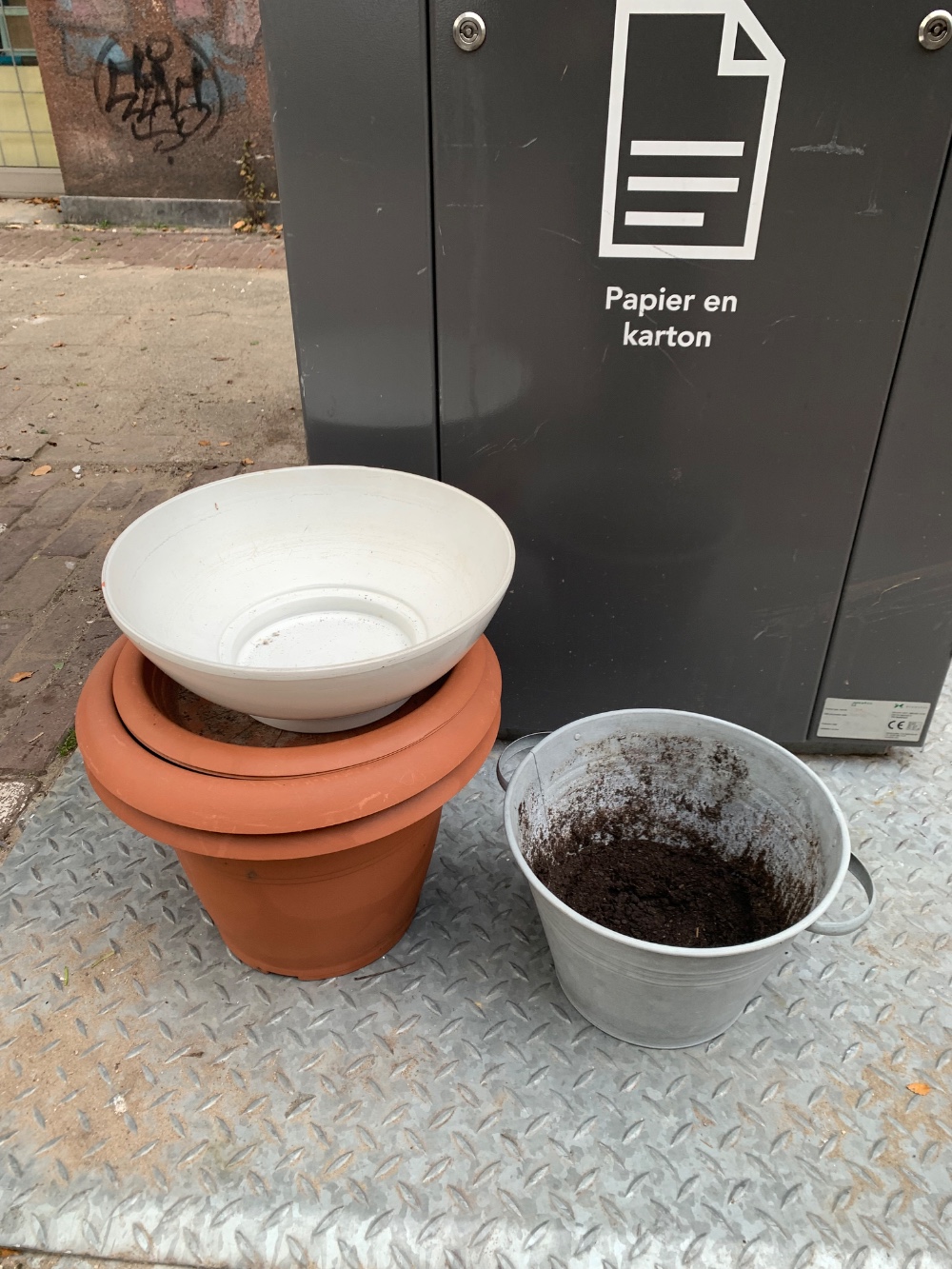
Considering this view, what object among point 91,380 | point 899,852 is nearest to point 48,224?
point 91,380

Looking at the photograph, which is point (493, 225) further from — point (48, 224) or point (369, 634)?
point (48, 224)

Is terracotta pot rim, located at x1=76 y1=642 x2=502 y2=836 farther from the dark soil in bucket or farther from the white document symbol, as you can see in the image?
the white document symbol

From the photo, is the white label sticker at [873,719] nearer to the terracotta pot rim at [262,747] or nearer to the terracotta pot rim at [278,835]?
the terracotta pot rim at [262,747]

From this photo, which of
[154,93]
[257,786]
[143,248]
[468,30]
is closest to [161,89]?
[154,93]

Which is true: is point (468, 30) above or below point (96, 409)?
above

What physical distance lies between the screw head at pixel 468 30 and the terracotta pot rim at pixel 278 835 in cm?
126

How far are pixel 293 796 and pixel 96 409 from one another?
3627mm

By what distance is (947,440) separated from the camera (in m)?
1.84

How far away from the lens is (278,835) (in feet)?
4.33

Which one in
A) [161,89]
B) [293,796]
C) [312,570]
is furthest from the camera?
[161,89]

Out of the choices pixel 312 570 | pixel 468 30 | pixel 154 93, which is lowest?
pixel 312 570

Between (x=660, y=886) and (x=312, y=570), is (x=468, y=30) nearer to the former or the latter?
(x=312, y=570)

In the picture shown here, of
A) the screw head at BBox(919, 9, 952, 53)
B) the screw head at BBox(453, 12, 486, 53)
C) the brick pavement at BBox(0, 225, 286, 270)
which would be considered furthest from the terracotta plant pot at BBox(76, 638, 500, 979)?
Answer: the brick pavement at BBox(0, 225, 286, 270)

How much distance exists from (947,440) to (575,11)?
1106mm
